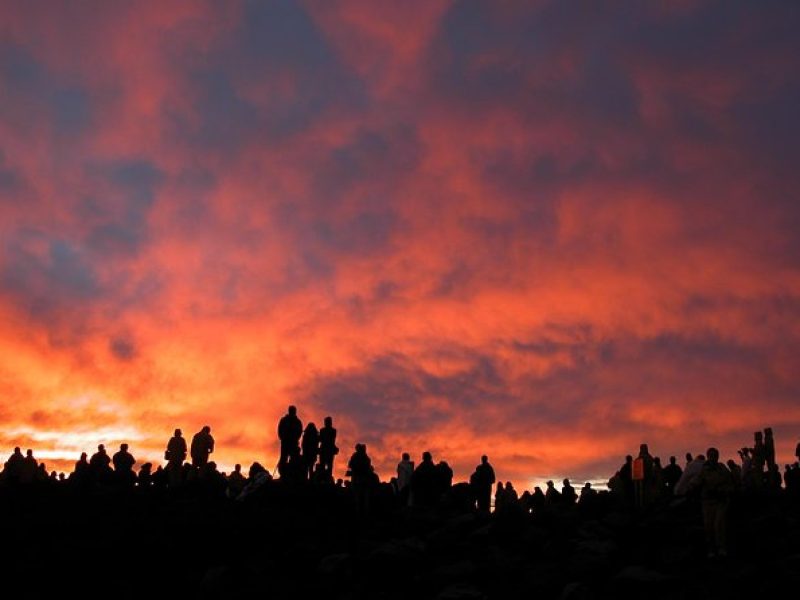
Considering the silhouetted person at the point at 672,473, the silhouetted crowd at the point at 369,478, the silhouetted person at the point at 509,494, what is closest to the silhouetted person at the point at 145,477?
the silhouetted crowd at the point at 369,478

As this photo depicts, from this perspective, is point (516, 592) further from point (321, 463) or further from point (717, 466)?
point (321, 463)

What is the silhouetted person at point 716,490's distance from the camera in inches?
910

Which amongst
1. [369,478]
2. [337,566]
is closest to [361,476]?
[369,478]

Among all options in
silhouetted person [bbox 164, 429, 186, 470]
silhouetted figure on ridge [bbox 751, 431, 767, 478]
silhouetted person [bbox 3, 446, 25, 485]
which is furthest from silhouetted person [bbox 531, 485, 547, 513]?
silhouetted person [bbox 3, 446, 25, 485]

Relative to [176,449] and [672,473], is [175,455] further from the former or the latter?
[672,473]

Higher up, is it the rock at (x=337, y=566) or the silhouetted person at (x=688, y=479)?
the silhouetted person at (x=688, y=479)

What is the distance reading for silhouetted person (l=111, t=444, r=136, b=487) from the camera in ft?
118

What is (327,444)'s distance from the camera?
33.7 m

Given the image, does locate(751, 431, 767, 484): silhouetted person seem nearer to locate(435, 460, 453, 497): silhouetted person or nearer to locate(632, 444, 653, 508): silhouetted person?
locate(632, 444, 653, 508): silhouetted person

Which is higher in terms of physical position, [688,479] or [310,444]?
[310,444]

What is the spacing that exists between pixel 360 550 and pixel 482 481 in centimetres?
819

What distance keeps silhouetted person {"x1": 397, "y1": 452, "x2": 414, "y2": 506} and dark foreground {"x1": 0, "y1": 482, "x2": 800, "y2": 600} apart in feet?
3.76

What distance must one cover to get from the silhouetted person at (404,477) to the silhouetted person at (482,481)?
2.42 metres

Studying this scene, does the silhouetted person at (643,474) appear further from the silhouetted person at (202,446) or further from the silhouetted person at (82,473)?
the silhouetted person at (82,473)
